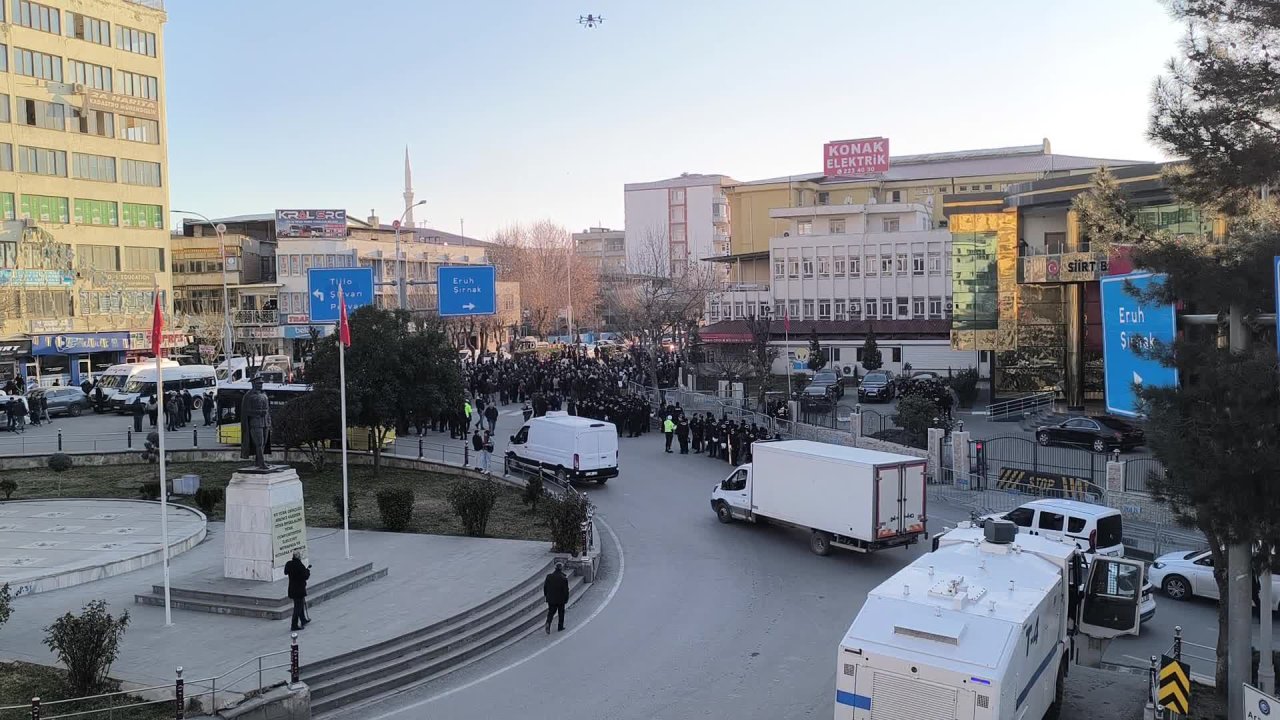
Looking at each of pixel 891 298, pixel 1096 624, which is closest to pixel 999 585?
pixel 1096 624

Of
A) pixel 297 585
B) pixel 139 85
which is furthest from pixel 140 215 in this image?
pixel 297 585

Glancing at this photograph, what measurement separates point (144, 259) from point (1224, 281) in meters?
59.6

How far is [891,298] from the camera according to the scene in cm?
6284

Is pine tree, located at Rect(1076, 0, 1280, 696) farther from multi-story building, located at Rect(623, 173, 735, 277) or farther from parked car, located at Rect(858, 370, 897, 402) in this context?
multi-story building, located at Rect(623, 173, 735, 277)

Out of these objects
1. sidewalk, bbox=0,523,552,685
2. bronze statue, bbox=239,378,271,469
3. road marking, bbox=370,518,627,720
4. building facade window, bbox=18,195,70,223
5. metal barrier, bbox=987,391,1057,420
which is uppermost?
building facade window, bbox=18,195,70,223

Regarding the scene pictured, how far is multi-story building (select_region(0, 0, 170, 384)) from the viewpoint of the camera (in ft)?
168

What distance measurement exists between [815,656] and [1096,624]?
11.9 ft

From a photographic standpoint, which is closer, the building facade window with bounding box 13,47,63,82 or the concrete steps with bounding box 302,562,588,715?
the concrete steps with bounding box 302,562,588,715

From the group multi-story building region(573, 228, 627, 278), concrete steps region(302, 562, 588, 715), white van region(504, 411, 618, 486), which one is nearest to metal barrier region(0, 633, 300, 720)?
concrete steps region(302, 562, 588, 715)

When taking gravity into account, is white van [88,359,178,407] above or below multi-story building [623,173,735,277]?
below

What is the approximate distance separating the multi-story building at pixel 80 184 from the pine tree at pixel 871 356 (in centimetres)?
4050

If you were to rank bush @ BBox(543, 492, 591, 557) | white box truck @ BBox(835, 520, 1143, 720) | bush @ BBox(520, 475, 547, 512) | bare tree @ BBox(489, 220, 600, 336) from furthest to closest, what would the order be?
bare tree @ BBox(489, 220, 600, 336)
bush @ BBox(520, 475, 547, 512)
bush @ BBox(543, 492, 591, 557)
white box truck @ BBox(835, 520, 1143, 720)

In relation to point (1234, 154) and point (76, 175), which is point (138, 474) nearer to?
point (1234, 154)

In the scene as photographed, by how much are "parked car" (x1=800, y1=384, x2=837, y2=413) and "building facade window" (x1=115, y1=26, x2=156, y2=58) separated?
4409cm
